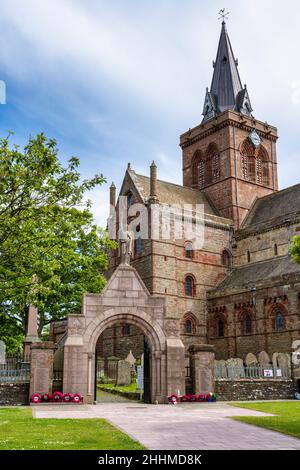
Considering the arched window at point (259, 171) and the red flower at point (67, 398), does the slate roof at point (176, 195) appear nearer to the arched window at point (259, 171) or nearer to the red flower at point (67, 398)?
the arched window at point (259, 171)

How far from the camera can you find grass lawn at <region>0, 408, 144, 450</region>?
34.0ft

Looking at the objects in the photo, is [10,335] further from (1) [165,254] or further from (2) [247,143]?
(2) [247,143]

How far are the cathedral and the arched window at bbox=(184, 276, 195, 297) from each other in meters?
0.09

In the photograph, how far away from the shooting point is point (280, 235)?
46.5 meters

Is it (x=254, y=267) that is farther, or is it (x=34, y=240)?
(x=254, y=267)

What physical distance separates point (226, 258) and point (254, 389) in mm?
25586

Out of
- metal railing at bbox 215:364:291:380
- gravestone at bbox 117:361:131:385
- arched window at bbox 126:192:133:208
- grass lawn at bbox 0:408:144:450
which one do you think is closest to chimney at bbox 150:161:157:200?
arched window at bbox 126:192:133:208

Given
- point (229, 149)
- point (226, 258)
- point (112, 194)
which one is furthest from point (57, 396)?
point (229, 149)

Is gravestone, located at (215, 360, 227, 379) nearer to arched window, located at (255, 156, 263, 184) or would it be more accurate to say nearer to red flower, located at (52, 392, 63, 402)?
red flower, located at (52, 392, 63, 402)

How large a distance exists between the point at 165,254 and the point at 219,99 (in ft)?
71.7

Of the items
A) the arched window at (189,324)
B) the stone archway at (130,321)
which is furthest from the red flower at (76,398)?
the arched window at (189,324)

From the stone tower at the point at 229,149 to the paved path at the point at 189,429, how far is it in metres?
35.3

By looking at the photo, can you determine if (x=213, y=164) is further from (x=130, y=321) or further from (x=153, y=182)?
(x=130, y=321)
